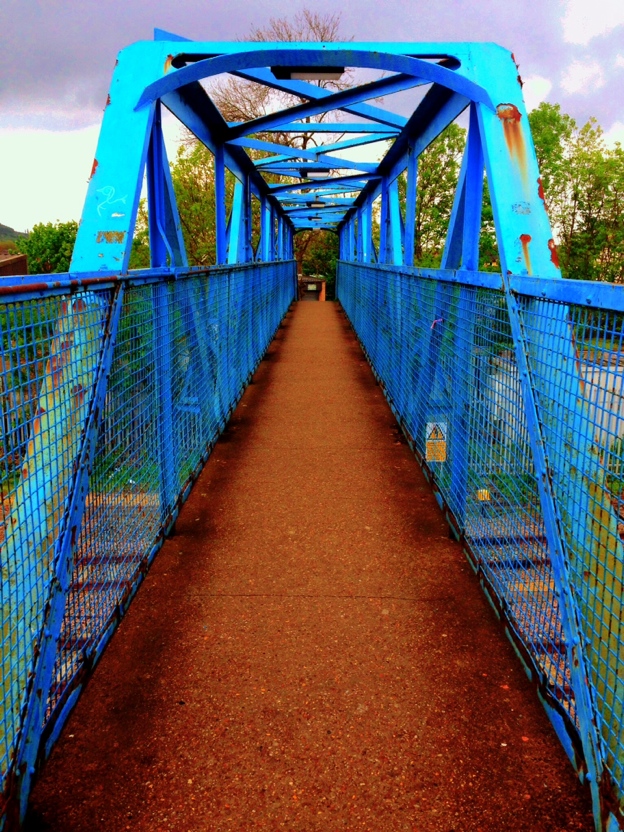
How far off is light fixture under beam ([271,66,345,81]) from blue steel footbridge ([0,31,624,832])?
0.03 meters

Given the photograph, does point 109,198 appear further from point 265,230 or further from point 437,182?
point 437,182

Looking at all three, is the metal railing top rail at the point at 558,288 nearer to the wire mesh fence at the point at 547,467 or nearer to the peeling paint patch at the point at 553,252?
the wire mesh fence at the point at 547,467

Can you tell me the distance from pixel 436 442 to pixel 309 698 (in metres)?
2.49

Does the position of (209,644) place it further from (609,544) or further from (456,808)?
(609,544)

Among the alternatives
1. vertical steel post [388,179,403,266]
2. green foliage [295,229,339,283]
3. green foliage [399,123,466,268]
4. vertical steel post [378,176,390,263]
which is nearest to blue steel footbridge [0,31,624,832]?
vertical steel post [388,179,403,266]

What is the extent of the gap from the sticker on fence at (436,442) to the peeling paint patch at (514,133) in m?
1.74

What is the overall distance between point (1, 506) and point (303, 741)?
138cm

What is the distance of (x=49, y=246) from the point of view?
3209cm

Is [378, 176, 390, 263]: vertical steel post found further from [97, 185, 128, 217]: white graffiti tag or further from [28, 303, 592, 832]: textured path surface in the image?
[28, 303, 592, 832]: textured path surface

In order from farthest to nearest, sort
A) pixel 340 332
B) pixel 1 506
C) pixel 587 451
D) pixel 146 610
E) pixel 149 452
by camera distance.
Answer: pixel 340 332, pixel 149 452, pixel 146 610, pixel 587 451, pixel 1 506

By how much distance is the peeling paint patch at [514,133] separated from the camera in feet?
14.2

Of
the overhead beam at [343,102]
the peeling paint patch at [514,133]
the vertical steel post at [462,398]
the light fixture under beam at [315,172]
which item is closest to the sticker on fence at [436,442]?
the vertical steel post at [462,398]

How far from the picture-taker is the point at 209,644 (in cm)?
307

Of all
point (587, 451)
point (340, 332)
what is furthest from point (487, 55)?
point (340, 332)
